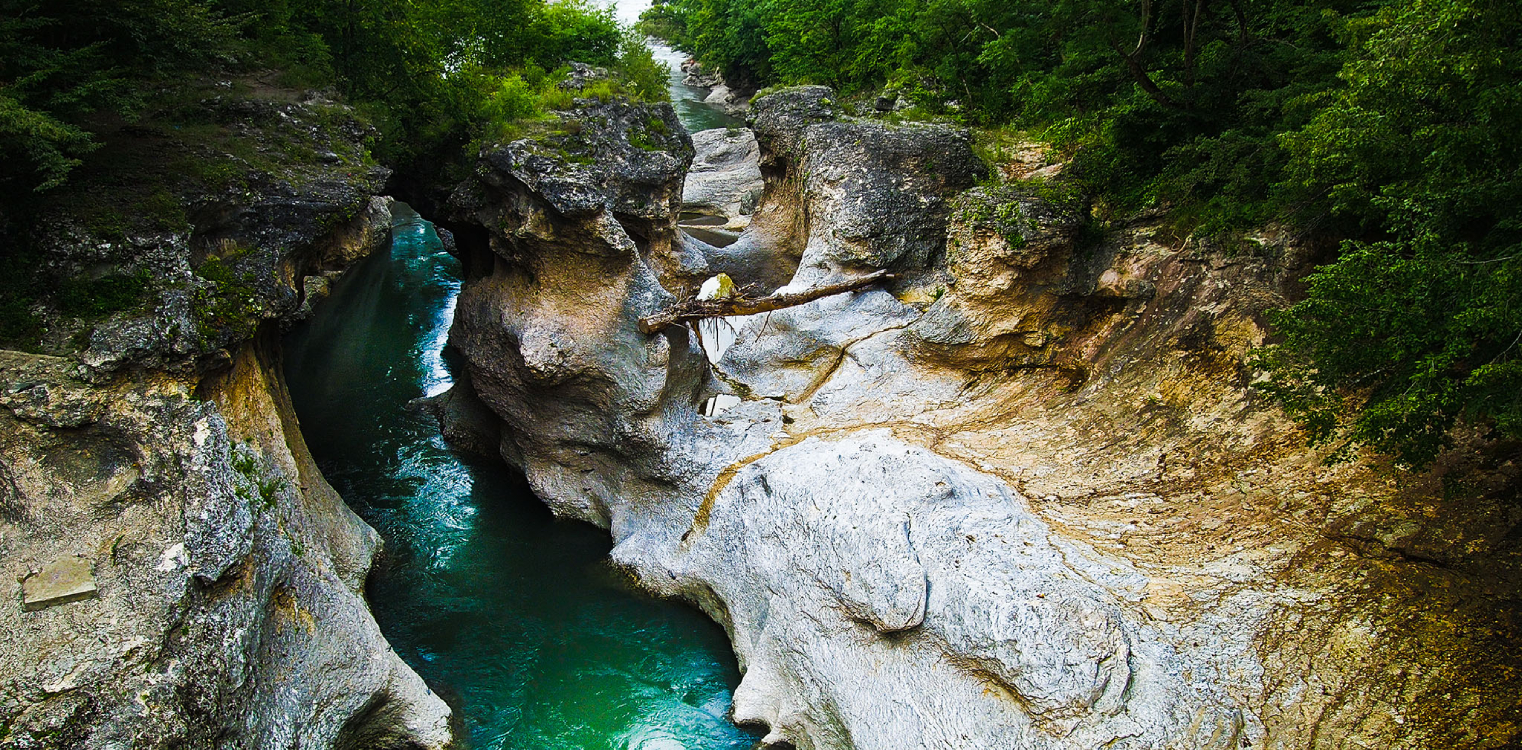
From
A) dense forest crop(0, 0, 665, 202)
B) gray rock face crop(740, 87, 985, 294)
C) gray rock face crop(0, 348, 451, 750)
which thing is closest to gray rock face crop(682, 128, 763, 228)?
dense forest crop(0, 0, 665, 202)

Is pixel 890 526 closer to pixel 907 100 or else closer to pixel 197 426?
pixel 197 426

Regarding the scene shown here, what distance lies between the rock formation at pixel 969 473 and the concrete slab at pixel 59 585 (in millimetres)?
6945

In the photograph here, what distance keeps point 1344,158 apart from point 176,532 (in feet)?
37.2

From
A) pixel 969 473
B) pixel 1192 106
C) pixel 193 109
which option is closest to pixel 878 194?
pixel 1192 106

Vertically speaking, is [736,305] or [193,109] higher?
[193,109]

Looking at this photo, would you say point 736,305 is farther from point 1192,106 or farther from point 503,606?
point 1192,106

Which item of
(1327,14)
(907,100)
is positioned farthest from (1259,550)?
(907,100)

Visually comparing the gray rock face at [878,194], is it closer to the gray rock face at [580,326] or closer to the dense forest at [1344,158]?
the dense forest at [1344,158]

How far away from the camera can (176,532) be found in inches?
298

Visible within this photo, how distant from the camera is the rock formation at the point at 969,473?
751cm

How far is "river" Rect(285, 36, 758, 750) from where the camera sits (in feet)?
34.6

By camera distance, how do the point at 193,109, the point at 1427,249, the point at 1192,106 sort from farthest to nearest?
the point at 1192,106 → the point at 193,109 → the point at 1427,249

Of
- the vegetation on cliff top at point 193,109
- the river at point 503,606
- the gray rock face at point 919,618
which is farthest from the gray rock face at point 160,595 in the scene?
the gray rock face at point 919,618

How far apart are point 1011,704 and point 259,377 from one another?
10.3 metres
